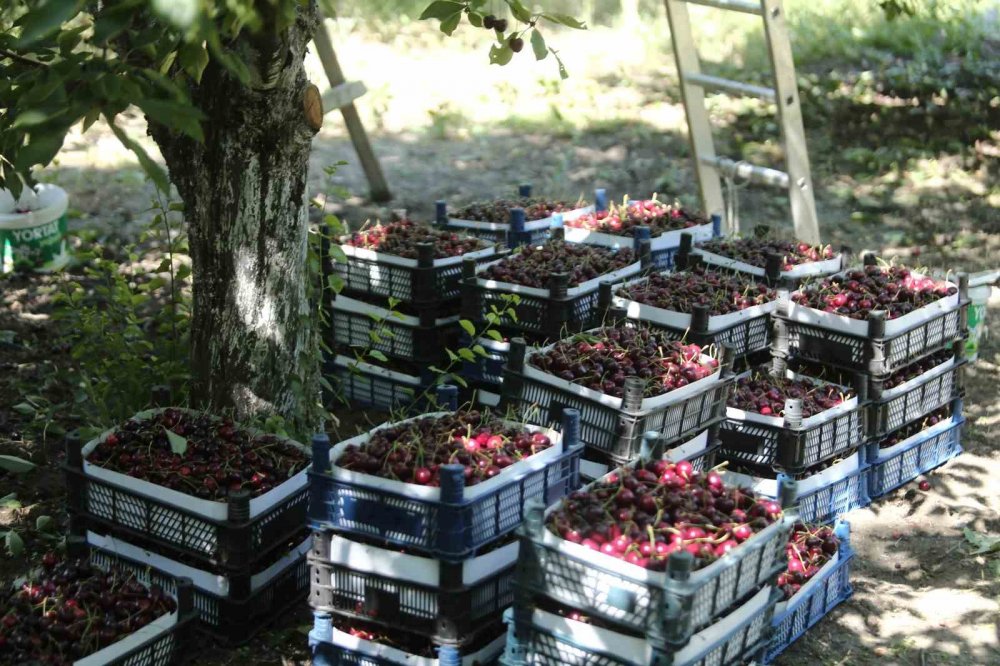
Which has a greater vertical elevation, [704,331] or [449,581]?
[704,331]

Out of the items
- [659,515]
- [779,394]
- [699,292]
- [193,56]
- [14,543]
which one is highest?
[193,56]

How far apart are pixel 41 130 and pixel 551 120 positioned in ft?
30.4

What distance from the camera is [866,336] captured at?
5.22m

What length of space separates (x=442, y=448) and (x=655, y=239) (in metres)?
2.98

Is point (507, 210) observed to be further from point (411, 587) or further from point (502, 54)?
point (411, 587)

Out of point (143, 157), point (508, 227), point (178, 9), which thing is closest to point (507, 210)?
point (508, 227)

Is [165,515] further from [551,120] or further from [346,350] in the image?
[551,120]

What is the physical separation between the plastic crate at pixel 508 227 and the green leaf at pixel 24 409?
2420mm

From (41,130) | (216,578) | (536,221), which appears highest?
(41,130)

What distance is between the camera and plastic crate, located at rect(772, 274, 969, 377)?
522cm

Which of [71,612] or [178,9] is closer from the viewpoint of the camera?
[178,9]

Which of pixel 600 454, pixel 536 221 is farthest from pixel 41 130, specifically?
pixel 536 221

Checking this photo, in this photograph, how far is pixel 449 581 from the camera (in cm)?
365

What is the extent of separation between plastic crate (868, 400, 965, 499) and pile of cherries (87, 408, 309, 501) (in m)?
2.67
